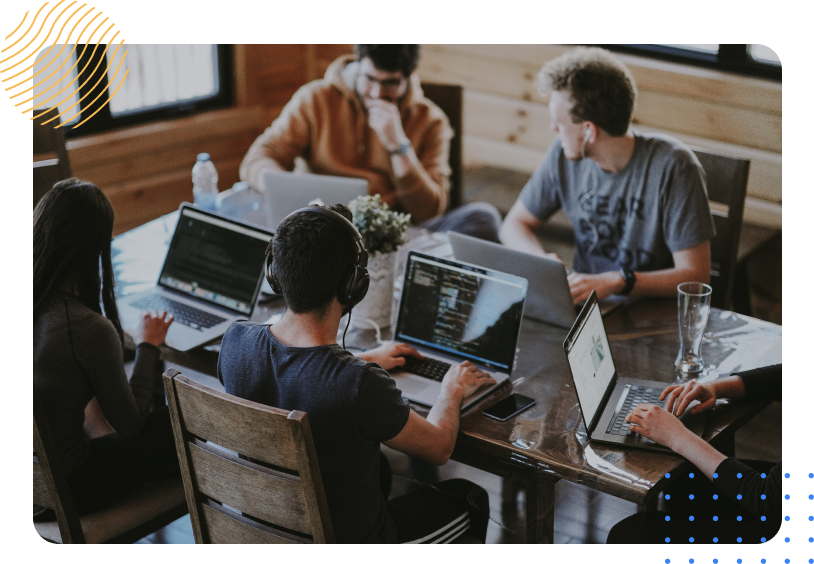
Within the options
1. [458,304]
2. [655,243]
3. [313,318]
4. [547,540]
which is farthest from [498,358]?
[655,243]

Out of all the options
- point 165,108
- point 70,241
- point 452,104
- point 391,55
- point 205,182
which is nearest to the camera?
point 70,241

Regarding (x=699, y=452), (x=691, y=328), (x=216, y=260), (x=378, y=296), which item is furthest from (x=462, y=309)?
(x=216, y=260)

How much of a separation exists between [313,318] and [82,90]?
3.02m

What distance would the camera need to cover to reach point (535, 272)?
6.90 ft

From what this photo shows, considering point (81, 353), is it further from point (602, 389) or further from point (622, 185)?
point (622, 185)

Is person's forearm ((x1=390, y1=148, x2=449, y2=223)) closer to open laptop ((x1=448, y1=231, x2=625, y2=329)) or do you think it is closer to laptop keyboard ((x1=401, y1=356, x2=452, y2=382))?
open laptop ((x1=448, y1=231, x2=625, y2=329))

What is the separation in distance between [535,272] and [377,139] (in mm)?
1414

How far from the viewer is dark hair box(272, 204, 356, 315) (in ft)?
4.84

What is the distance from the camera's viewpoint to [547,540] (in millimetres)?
1821

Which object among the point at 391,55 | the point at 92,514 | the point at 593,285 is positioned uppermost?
the point at 391,55

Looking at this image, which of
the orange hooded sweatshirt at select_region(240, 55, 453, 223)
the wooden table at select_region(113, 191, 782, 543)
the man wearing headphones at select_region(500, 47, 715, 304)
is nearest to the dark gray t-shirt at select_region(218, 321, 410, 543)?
the wooden table at select_region(113, 191, 782, 543)

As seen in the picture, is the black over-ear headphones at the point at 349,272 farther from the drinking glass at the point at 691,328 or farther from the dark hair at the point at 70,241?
the drinking glass at the point at 691,328

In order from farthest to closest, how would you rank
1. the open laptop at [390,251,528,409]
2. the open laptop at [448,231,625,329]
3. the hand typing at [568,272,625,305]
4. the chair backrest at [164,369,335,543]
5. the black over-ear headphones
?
the hand typing at [568,272,625,305]
the open laptop at [448,231,625,329]
the open laptop at [390,251,528,409]
the black over-ear headphones
the chair backrest at [164,369,335,543]

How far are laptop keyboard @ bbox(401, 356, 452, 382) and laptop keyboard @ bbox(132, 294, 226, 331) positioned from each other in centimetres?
56
